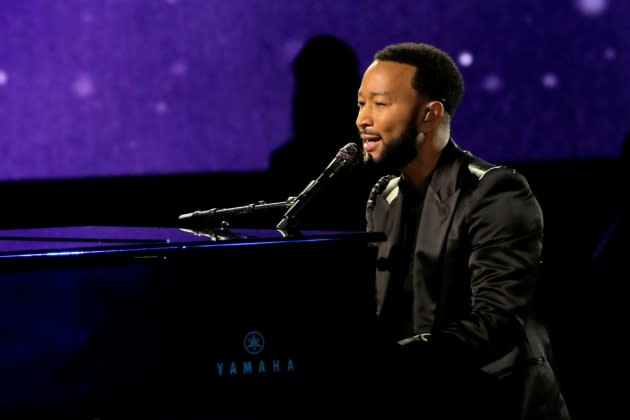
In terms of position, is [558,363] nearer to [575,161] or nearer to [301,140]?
[575,161]

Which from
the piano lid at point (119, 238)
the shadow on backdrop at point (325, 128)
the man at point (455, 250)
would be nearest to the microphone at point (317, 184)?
the piano lid at point (119, 238)

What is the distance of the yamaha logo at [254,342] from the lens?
Answer: 153 centimetres

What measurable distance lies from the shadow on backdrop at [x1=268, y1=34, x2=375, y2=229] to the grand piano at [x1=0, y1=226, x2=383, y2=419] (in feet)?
4.87

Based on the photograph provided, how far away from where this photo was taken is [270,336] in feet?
5.08

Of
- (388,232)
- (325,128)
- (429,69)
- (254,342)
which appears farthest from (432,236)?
(325,128)

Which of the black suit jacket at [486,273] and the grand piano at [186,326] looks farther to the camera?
the black suit jacket at [486,273]

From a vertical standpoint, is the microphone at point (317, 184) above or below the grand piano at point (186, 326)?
above

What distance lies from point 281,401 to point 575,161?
7.09 ft

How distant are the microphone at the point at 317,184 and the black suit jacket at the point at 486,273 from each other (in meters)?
0.23

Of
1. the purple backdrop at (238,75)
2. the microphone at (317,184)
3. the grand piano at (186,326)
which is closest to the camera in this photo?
the grand piano at (186,326)

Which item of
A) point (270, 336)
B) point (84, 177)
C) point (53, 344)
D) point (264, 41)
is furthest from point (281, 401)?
point (264, 41)

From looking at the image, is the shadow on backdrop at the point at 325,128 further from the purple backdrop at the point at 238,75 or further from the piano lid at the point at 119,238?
the piano lid at the point at 119,238

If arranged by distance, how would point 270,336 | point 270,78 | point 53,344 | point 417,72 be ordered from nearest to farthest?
point 53,344, point 270,336, point 417,72, point 270,78

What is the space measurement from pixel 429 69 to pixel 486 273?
53 cm
